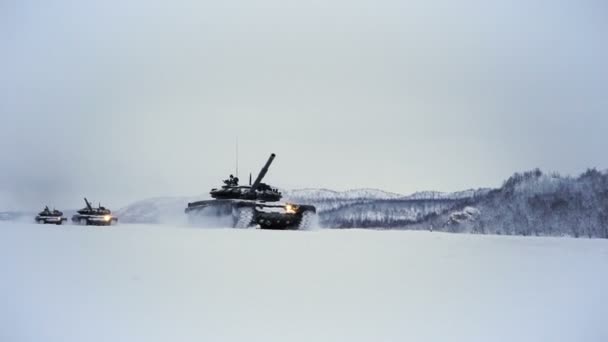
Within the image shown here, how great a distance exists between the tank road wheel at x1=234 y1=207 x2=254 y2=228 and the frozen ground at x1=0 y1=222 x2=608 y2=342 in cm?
1165

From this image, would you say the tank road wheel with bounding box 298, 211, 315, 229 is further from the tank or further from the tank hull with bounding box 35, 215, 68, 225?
the tank hull with bounding box 35, 215, 68, 225

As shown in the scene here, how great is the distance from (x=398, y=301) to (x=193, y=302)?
3.95ft

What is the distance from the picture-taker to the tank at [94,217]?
22359mm

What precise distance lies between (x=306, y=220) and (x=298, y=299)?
Result: 14281mm

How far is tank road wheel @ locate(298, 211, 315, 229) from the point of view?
56.9 ft

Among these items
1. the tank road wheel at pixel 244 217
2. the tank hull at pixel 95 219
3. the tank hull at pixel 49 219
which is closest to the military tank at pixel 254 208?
the tank road wheel at pixel 244 217

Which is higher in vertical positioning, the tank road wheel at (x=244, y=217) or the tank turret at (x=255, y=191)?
the tank turret at (x=255, y=191)

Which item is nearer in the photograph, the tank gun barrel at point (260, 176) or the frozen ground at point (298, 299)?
the frozen ground at point (298, 299)

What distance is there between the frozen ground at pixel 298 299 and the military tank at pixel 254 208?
11.9 meters

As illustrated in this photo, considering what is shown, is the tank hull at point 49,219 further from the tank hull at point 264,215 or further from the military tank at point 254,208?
the tank hull at point 264,215

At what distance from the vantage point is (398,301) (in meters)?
3.18

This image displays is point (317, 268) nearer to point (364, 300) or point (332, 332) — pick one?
point (364, 300)

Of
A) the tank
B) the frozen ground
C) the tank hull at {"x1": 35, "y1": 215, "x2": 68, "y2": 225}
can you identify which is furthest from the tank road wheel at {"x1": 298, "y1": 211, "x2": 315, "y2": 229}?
the tank hull at {"x1": 35, "y1": 215, "x2": 68, "y2": 225}

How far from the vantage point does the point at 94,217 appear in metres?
22.4
